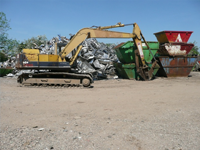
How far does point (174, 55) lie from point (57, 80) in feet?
26.2

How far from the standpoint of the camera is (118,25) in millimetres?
10773

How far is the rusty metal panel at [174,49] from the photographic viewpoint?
1270 centimetres

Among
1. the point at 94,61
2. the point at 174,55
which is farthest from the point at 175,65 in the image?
the point at 94,61

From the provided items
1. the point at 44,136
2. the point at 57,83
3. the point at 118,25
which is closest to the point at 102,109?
the point at 44,136

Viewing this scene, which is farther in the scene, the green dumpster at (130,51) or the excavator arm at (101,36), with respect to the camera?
the green dumpster at (130,51)

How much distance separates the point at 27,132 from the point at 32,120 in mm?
729

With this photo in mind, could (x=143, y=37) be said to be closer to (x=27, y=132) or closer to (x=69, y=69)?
(x=69, y=69)

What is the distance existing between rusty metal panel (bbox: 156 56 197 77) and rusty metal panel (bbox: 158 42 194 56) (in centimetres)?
36

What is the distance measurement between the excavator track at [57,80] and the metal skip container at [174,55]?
5898 mm

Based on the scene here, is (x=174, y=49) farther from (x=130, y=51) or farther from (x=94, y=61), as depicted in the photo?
(x=94, y=61)

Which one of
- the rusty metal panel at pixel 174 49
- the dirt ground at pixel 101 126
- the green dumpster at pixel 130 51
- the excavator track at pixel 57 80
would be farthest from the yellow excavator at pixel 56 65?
the rusty metal panel at pixel 174 49

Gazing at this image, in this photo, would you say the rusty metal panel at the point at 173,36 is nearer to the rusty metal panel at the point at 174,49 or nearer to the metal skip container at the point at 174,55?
the metal skip container at the point at 174,55

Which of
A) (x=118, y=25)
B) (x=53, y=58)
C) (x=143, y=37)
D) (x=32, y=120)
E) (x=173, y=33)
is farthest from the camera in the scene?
(x=173, y=33)

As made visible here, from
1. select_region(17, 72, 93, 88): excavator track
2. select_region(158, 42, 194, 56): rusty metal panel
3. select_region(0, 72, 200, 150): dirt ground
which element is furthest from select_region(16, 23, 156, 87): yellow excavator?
select_region(158, 42, 194, 56): rusty metal panel
